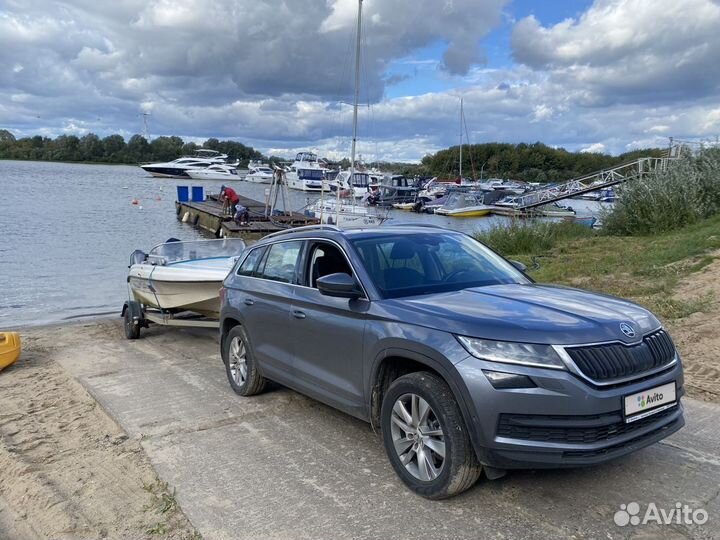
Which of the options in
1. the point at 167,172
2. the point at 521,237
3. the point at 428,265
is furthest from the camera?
the point at 167,172

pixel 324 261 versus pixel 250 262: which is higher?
pixel 324 261

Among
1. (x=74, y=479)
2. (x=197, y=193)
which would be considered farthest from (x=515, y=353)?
(x=197, y=193)

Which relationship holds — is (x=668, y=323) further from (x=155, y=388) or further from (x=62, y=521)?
(x=62, y=521)

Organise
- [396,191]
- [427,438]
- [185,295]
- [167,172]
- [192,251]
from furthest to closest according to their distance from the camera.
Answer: [167,172]
[396,191]
[192,251]
[185,295]
[427,438]

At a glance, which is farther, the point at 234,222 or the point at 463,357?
the point at 234,222

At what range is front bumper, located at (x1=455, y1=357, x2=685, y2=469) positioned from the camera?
3332 mm

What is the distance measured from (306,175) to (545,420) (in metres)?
72.9

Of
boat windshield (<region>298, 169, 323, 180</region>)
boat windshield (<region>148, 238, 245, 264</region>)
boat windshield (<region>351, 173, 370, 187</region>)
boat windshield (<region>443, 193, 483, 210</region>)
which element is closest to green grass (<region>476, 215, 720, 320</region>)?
boat windshield (<region>148, 238, 245, 264</region>)

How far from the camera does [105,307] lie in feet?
47.1

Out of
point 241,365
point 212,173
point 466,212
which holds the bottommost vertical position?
point 466,212

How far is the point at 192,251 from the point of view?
1020cm

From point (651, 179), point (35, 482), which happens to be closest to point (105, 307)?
point (35, 482)

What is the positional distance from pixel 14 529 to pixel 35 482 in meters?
0.49

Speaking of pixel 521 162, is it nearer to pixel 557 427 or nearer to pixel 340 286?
pixel 340 286
